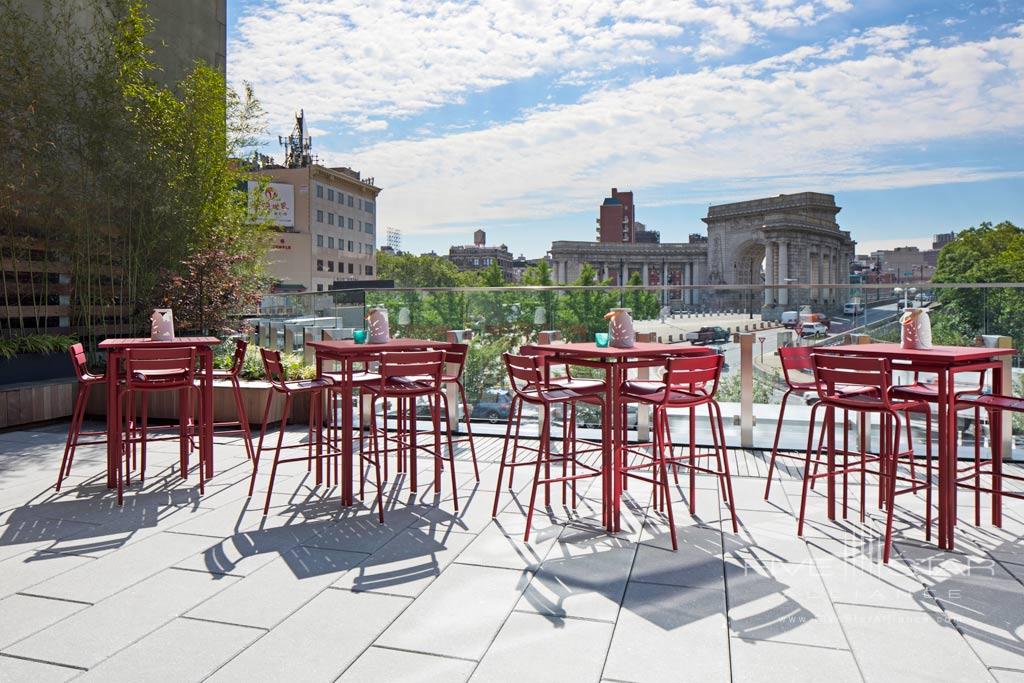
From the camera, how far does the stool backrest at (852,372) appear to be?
9.43 ft

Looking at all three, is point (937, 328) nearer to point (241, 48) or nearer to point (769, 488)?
point (769, 488)

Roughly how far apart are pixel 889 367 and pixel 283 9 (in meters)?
9.49

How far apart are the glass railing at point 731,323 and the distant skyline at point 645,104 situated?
4597mm

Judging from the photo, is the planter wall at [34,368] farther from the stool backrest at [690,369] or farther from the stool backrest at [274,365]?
the stool backrest at [690,369]

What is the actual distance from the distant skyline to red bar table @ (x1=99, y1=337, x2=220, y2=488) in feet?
17.8

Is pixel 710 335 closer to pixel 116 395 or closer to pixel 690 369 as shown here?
pixel 690 369

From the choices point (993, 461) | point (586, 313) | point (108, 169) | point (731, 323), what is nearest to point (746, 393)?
point (731, 323)

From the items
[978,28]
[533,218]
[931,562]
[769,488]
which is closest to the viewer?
[931,562]

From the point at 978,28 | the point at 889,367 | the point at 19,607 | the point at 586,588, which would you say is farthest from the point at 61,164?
the point at 978,28

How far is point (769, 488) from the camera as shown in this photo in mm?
3855

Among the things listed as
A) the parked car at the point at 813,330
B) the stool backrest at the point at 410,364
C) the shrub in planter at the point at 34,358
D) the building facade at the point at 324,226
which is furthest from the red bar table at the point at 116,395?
the building facade at the point at 324,226

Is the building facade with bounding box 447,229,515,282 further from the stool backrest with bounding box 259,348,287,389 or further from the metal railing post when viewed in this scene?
the stool backrest with bounding box 259,348,287,389

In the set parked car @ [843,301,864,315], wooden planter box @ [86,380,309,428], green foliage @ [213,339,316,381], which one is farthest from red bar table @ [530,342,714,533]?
green foliage @ [213,339,316,381]

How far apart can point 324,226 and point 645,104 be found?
46261mm
